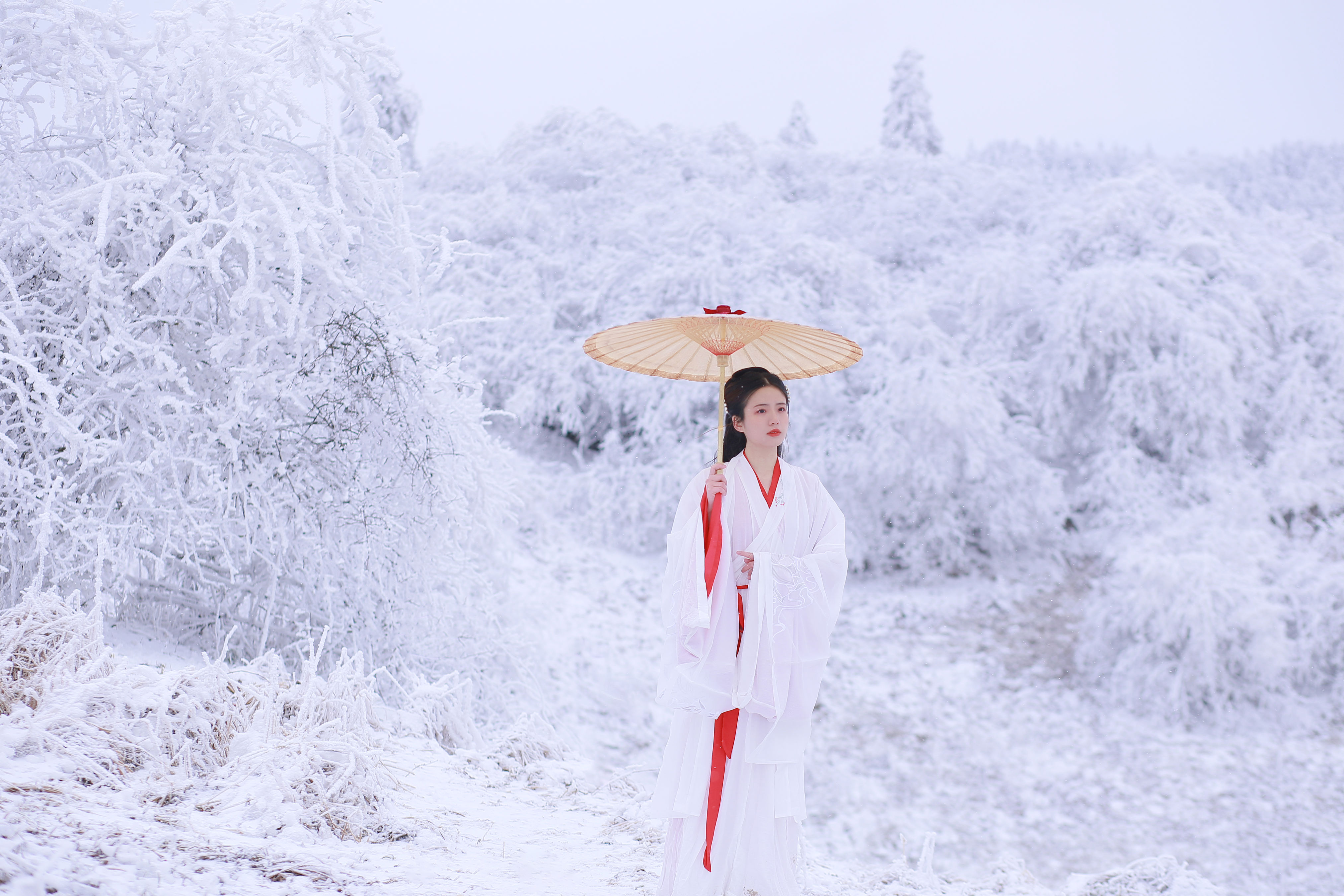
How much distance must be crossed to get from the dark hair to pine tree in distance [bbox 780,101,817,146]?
72.2ft

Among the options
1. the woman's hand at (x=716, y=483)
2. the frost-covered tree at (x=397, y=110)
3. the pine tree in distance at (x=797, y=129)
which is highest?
the pine tree in distance at (x=797, y=129)

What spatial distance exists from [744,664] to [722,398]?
0.84m

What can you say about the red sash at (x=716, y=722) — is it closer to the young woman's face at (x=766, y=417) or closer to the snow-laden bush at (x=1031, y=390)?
the young woman's face at (x=766, y=417)

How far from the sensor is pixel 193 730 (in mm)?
3438

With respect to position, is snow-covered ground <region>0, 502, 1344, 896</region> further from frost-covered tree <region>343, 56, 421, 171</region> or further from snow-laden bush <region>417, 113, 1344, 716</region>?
frost-covered tree <region>343, 56, 421, 171</region>

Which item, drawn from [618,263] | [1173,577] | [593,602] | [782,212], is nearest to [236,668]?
[593,602]

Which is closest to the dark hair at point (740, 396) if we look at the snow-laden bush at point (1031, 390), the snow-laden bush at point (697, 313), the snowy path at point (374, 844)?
the snowy path at point (374, 844)

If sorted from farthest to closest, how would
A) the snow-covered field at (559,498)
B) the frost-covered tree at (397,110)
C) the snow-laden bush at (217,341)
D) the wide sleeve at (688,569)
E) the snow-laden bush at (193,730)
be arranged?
the frost-covered tree at (397,110)
the snow-laden bush at (217,341)
the snow-covered field at (559,498)
the snow-laden bush at (193,730)
the wide sleeve at (688,569)

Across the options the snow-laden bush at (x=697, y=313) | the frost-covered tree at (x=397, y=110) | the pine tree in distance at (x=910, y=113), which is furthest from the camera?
the pine tree in distance at (x=910, y=113)

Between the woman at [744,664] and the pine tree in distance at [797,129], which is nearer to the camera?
the woman at [744,664]

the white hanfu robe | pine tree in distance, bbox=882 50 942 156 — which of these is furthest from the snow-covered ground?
pine tree in distance, bbox=882 50 942 156

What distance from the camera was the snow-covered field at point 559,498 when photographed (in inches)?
141

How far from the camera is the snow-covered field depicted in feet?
11.8

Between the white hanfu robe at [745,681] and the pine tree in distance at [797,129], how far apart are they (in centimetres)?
2226
